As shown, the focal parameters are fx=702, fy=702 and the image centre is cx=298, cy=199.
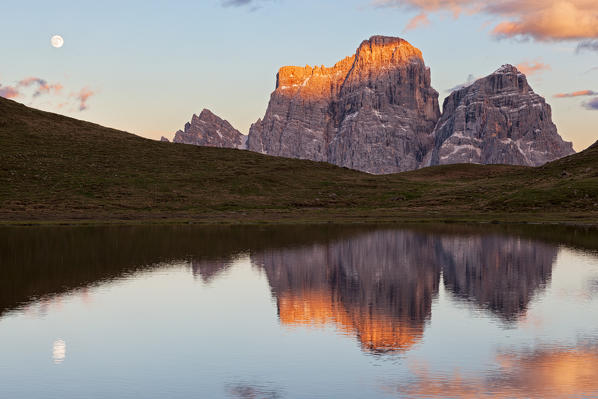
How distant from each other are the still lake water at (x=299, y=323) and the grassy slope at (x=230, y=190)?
64770 millimetres

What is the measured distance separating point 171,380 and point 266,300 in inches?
608

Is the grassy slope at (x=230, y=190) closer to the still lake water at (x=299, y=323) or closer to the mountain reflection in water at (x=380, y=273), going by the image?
the mountain reflection in water at (x=380, y=273)

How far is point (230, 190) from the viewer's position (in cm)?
16038

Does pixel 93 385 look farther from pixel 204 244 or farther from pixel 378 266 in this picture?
pixel 204 244

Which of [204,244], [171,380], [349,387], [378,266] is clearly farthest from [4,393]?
[204,244]

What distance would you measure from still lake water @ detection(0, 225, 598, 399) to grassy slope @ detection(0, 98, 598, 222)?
212ft

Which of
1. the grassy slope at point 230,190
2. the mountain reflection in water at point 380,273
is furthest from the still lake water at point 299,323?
the grassy slope at point 230,190

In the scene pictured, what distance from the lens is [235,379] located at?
21359mm

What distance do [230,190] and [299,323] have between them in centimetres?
13129

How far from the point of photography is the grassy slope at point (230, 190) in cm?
12862

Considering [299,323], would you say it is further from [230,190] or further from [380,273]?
[230,190]

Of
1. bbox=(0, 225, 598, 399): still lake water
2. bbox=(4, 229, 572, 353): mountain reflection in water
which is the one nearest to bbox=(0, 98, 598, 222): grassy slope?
bbox=(4, 229, 572, 353): mountain reflection in water

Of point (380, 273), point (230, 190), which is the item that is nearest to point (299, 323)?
point (380, 273)

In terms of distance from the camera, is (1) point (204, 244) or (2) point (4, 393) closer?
(2) point (4, 393)
